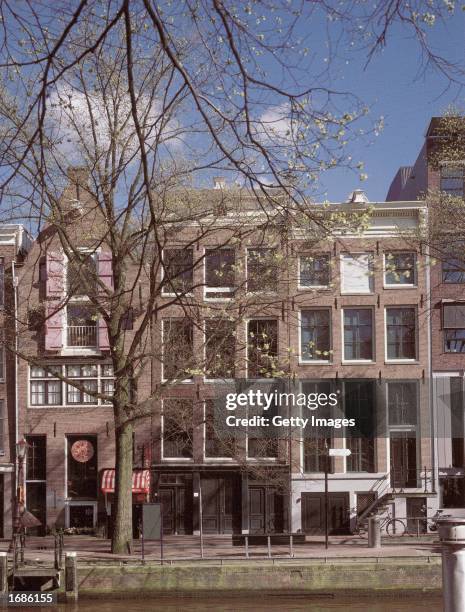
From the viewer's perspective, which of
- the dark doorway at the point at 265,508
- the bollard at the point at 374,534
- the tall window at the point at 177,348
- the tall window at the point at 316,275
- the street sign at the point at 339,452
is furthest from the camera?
the dark doorway at the point at 265,508

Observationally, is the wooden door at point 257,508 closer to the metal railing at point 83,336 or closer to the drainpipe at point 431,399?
the drainpipe at point 431,399

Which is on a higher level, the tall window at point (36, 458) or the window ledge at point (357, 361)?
the window ledge at point (357, 361)

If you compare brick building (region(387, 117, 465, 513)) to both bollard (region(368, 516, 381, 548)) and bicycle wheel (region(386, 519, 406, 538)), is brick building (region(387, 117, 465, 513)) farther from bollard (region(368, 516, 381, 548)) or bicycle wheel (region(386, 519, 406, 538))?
bollard (region(368, 516, 381, 548))

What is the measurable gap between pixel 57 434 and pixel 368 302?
411 inches

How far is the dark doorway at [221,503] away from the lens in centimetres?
3030

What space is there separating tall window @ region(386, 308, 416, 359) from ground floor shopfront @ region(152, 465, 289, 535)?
221 inches

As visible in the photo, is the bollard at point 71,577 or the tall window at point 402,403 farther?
the tall window at point 402,403

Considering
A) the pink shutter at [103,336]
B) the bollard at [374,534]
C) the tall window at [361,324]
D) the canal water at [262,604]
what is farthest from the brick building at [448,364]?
the pink shutter at [103,336]

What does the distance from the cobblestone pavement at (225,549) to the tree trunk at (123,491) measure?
0.38 m

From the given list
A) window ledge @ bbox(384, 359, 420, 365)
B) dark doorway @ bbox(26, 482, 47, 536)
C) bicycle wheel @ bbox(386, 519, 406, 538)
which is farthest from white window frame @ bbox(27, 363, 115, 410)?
bicycle wheel @ bbox(386, 519, 406, 538)

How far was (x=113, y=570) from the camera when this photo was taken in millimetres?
20953

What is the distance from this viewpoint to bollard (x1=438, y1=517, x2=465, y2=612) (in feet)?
18.7

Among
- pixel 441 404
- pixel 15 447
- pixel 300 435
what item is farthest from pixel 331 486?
pixel 15 447

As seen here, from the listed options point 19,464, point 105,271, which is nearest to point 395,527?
point 19,464
